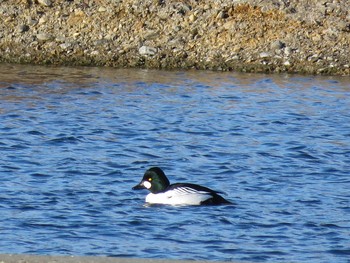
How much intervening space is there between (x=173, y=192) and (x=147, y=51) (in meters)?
9.38

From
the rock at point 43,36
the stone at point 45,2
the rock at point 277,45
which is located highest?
the stone at point 45,2

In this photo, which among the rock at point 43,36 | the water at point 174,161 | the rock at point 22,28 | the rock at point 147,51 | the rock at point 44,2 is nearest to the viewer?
the water at point 174,161

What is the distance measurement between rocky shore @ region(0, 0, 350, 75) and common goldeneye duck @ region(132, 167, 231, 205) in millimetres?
8545

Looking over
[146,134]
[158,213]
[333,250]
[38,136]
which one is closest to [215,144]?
[146,134]

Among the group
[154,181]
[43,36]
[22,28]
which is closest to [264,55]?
[43,36]

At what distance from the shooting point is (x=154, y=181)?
13.6 metres

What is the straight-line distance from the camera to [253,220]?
12.0m

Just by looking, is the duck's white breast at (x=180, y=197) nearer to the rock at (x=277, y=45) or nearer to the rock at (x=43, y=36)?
the rock at (x=277, y=45)

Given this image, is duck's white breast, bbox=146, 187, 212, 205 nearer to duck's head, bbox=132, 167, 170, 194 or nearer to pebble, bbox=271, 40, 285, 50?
duck's head, bbox=132, 167, 170, 194

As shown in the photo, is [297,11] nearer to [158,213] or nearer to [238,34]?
[238,34]

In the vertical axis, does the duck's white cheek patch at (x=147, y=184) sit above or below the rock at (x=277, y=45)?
below

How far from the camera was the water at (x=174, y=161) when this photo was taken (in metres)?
11.1

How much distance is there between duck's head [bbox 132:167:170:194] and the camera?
13.6m

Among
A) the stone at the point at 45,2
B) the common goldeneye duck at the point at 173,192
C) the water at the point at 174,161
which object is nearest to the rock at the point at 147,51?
the water at the point at 174,161
